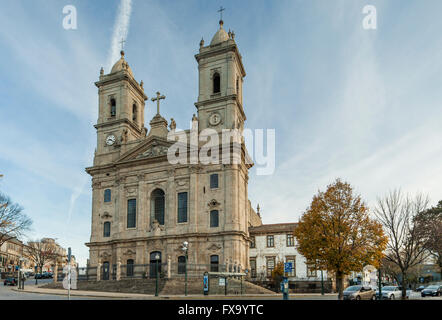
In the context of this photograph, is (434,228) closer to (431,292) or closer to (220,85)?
(431,292)

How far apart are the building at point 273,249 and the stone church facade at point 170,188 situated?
24.2ft

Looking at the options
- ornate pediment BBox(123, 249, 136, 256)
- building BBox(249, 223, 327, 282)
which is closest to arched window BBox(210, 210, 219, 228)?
ornate pediment BBox(123, 249, 136, 256)

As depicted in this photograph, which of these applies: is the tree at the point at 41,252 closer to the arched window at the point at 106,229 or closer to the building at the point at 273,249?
the arched window at the point at 106,229

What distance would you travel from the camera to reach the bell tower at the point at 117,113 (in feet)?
188

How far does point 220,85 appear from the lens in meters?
53.5

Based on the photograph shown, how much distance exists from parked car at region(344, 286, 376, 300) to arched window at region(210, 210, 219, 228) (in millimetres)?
20162

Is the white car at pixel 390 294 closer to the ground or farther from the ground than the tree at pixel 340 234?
closer to the ground

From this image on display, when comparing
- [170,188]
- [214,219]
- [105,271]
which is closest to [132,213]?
[170,188]

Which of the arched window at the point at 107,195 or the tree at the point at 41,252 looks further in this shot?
the tree at the point at 41,252

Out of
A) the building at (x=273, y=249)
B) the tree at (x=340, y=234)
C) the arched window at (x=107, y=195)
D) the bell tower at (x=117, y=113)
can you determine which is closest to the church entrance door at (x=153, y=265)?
the arched window at (x=107, y=195)

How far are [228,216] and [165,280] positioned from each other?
35.9 feet
